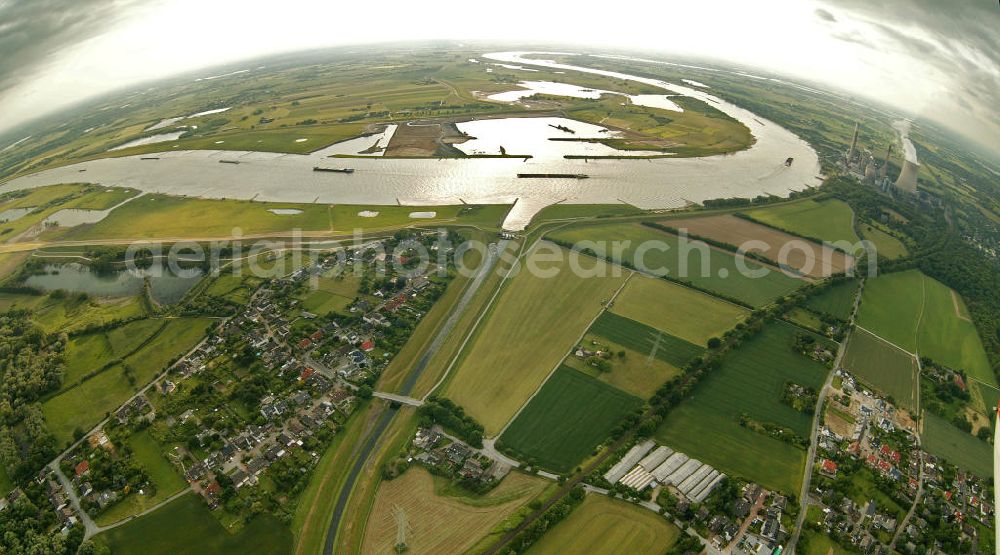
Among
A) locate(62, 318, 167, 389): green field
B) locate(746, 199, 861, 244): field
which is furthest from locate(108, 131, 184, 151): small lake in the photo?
locate(746, 199, 861, 244): field

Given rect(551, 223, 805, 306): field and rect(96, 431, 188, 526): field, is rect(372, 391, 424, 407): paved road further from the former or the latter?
rect(551, 223, 805, 306): field

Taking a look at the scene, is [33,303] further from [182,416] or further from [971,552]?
[971,552]

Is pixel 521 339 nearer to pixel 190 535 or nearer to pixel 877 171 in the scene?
pixel 190 535

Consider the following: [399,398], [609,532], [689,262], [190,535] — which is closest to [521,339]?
[399,398]

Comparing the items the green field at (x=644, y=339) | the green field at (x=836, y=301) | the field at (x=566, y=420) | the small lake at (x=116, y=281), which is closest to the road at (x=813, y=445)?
the green field at (x=836, y=301)

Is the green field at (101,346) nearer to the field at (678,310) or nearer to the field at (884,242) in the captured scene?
the field at (678,310)
